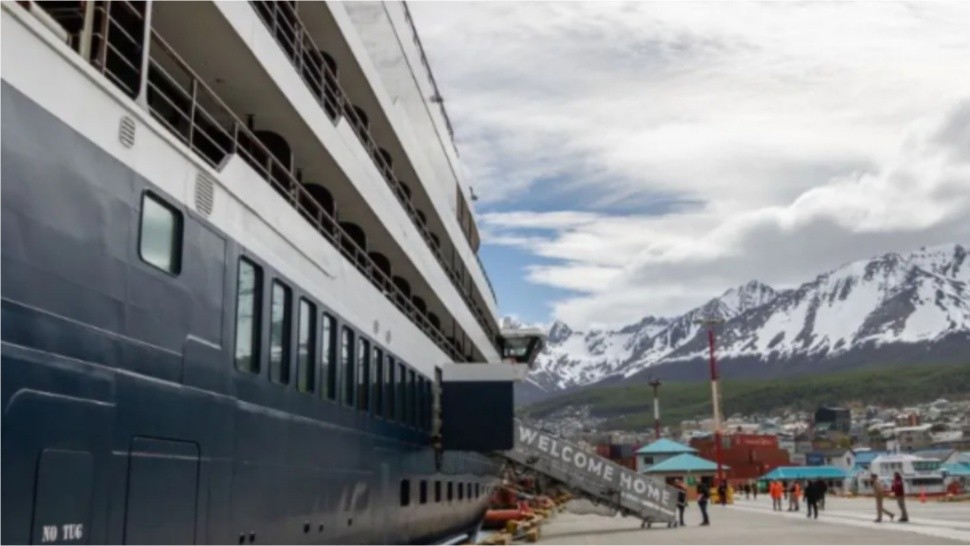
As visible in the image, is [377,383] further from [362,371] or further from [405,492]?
[405,492]

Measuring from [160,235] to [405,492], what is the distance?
10728 mm

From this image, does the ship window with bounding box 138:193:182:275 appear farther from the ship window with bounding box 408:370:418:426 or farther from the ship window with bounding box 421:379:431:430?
the ship window with bounding box 421:379:431:430

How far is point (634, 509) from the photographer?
29.6 meters

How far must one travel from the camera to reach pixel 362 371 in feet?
48.3

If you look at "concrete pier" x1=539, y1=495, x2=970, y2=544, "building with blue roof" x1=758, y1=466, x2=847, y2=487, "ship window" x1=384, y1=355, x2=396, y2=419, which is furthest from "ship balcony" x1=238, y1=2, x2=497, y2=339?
"building with blue roof" x1=758, y1=466, x2=847, y2=487

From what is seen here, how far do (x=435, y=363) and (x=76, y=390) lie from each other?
15625 mm

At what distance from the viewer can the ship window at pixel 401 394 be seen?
17.2m

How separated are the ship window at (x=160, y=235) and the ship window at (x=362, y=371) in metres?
6.45

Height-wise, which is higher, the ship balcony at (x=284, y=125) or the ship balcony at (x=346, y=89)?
the ship balcony at (x=346, y=89)

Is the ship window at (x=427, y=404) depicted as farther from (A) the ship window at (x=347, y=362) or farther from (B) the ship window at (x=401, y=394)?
(A) the ship window at (x=347, y=362)

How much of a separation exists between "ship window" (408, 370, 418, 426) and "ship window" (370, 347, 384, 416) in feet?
7.84

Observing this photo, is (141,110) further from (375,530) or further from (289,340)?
(375,530)

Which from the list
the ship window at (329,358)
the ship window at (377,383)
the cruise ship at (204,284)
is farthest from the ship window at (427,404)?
the ship window at (329,358)

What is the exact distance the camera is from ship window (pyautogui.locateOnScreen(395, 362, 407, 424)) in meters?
17.2
